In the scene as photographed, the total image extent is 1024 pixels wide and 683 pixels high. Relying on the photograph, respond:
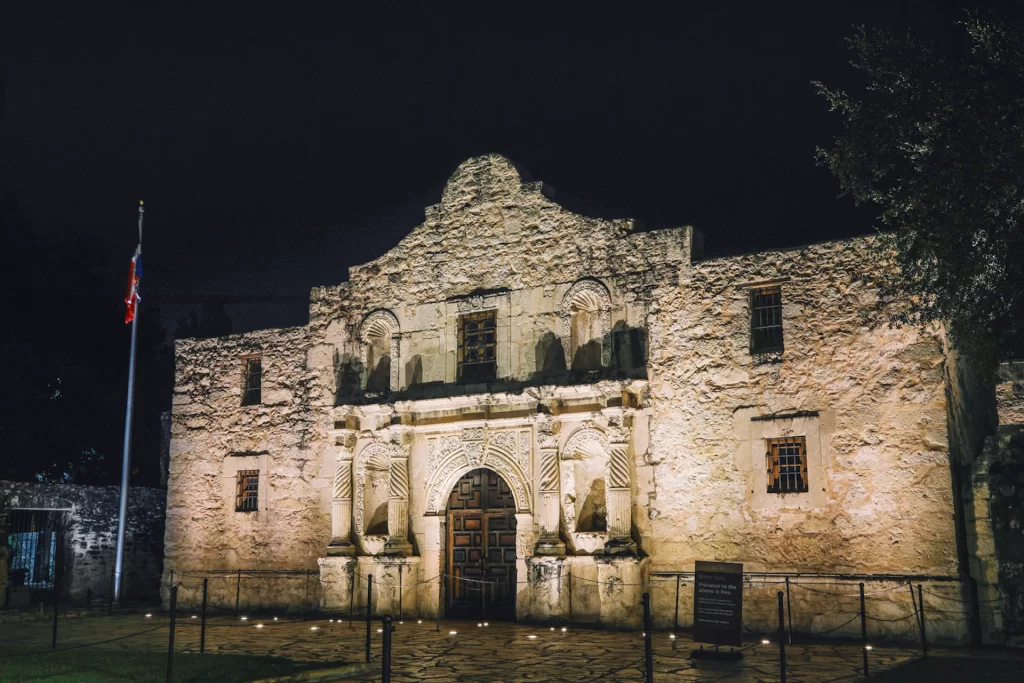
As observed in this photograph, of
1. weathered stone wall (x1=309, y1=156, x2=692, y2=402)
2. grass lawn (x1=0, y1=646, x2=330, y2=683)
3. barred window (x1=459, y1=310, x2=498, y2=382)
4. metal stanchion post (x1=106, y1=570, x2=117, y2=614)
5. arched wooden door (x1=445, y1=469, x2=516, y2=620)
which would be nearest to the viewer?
grass lawn (x1=0, y1=646, x2=330, y2=683)

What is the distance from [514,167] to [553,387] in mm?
4603

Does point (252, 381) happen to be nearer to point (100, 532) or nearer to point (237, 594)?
point (237, 594)

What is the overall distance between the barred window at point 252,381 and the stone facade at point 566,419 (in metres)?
0.19

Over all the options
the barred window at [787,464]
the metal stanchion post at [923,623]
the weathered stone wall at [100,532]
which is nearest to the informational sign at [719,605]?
the metal stanchion post at [923,623]

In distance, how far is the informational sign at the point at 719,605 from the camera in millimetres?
12383

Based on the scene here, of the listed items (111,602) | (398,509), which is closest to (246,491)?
(111,602)

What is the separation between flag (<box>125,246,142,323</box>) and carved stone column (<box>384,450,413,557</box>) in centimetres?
749

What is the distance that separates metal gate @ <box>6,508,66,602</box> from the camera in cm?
2180

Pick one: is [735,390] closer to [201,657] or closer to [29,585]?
[201,657]

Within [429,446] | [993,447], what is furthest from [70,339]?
[993,447]

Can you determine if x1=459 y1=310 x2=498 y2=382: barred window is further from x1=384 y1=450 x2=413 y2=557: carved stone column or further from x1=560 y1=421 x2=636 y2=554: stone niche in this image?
x1=560 y1=421 x2=636 y2=554: stone niche

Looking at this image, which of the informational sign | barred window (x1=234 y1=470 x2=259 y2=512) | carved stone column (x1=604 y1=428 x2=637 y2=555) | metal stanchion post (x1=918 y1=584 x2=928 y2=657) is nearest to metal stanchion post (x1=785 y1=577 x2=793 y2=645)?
metal stanchion post (x1=918 y1=584 x2=928 y2=657)

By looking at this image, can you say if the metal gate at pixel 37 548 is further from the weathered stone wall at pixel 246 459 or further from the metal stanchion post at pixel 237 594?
the metal stanchion post at pixel 237 594

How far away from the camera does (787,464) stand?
15.8m
